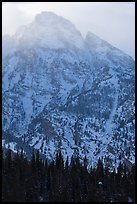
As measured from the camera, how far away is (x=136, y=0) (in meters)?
31.9

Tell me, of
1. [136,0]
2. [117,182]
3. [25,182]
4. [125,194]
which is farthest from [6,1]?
[117,182]

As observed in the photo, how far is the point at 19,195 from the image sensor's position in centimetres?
11631

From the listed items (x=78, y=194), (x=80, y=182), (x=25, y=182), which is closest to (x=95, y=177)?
(x=80, y=182)

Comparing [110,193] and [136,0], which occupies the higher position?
[136,0]

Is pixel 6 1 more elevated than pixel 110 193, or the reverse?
pixel 6 1

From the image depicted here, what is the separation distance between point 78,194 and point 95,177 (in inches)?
584

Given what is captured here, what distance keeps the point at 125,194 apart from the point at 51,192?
2192 centimetres

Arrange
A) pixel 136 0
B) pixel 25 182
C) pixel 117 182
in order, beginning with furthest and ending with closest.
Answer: pixel 117 182
pixel 25 182
pixel 136 0

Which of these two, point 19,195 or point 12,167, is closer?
point 19,195

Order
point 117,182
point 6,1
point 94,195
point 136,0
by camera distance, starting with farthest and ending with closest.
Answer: point 117,182, point 94,195, point 6,1, point 136,0

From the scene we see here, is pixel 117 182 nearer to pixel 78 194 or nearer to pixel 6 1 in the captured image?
pixel 78 194

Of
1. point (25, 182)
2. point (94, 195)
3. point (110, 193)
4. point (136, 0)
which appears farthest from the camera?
point (110, 193)

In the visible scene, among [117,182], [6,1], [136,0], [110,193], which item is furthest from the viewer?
[117,182]

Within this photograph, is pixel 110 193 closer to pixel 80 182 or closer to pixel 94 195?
pixel 80 182
